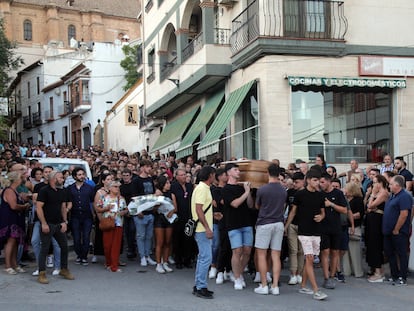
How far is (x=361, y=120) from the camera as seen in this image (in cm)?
1686

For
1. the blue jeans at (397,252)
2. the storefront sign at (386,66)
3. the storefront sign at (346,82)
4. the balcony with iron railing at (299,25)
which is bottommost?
the blue jeans at (397,252)

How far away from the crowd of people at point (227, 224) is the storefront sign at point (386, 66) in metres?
6.39

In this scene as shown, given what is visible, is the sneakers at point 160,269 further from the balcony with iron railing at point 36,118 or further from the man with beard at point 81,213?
the balcony with iron railing at point 36,118

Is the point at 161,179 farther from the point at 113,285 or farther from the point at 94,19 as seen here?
the point at 94,19

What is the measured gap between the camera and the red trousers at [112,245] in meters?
9.80

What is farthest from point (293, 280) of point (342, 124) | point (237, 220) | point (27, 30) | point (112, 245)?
point (27, 30)

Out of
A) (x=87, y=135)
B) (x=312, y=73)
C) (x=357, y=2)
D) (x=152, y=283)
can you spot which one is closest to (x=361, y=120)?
(x=312, y=73)

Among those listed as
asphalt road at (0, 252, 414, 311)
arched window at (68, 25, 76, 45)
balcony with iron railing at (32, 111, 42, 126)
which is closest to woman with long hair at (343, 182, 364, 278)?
asphalt road at (0, 252, 414, 311)

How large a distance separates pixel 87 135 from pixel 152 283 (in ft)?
142

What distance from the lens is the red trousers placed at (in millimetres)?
9797

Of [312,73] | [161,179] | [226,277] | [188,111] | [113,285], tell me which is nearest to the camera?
[113,285]

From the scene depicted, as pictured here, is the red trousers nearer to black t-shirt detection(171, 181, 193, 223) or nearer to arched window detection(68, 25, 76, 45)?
black t-shirt detection(171, 181, 193, 223)

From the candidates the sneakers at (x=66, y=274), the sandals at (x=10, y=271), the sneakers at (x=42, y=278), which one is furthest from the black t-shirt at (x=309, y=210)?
the sandals at (x=10, y=271)

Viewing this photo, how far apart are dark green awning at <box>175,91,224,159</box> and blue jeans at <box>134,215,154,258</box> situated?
29.4 feet
